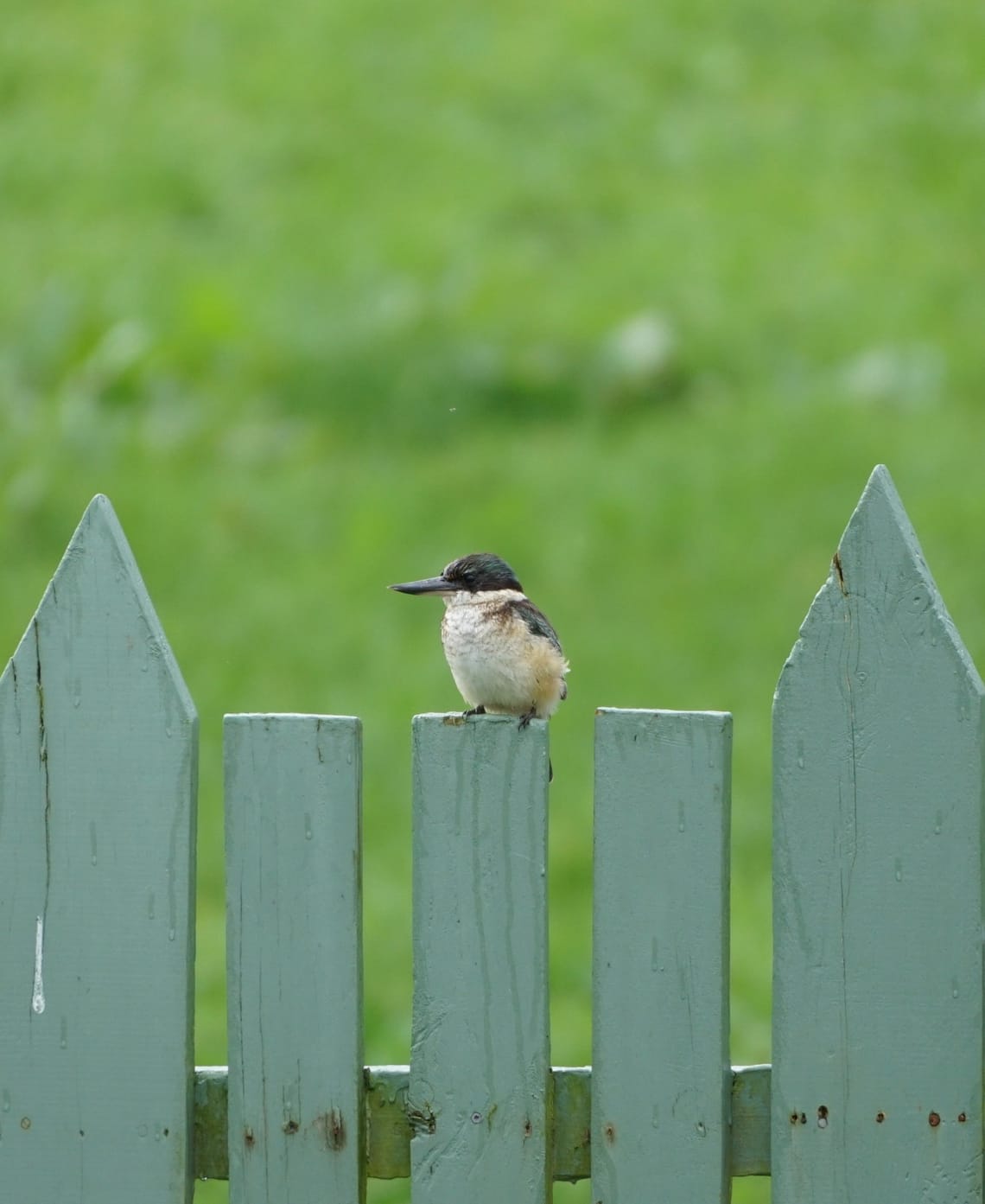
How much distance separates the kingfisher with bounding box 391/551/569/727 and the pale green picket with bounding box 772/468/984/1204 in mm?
1084

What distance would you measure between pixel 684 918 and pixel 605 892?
0.13 meters

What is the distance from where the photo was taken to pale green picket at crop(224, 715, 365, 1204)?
8.44ft

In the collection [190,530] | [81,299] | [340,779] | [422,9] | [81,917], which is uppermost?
[422,9]

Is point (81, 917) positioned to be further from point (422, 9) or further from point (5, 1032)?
point (422, 9)

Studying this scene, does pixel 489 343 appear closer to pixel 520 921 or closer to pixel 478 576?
pixel 478 576

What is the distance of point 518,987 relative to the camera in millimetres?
2576

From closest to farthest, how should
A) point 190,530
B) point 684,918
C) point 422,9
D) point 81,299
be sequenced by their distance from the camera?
point 684,918
point 190,530
point 81,299
point 422,9

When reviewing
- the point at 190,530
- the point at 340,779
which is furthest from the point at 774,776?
the point at 190,530

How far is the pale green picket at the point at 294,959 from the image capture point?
8.44 feet

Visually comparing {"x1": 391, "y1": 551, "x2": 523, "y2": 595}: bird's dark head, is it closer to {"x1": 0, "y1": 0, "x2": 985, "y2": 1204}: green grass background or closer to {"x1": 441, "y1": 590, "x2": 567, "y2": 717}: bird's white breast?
{"x1": 441, "y1": 590, "x2": 567, "y2": 717}: bird's white breast

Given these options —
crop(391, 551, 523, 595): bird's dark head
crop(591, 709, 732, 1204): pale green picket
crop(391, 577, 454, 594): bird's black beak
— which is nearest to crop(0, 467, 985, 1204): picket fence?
crop(591, 709, 732, 1204): pale green picket

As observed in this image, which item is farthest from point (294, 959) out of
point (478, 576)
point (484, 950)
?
point (478, 576)

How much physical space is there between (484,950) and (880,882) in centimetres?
62

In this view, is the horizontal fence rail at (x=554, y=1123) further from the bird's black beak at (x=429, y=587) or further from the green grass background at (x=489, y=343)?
the green grass background at (x=489, y=343)
